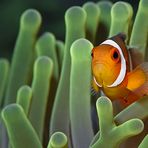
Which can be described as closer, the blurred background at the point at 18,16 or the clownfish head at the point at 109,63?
the clownfish head at the point at 109,63

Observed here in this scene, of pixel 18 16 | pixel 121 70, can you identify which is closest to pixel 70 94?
pixel 121 70

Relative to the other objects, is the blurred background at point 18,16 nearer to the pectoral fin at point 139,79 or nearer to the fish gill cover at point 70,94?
the fish gill cover at point 70,94

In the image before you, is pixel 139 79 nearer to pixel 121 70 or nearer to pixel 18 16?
pixel 121 70

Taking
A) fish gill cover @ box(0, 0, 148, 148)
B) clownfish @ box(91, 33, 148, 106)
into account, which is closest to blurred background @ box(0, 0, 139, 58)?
fish gill cover @ box(0, 0, 148, 148)

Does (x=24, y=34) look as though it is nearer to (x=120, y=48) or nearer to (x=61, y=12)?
(x=120, y=48)

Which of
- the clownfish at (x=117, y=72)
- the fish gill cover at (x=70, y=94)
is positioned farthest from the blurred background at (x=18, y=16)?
the clownfish at (x=117, y=72)

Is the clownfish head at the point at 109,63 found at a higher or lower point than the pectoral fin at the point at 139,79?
higher
